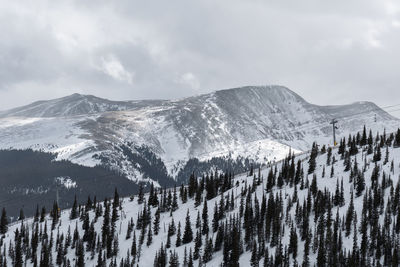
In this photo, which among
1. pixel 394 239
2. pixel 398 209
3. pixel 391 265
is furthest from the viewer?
pixel 398 209

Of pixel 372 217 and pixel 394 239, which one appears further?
pixel 372 217

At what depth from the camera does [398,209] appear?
636 ft

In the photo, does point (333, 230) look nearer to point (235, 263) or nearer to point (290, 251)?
point (290, 251)

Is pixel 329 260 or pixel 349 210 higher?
pixel 349 210

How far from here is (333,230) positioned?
197875mm

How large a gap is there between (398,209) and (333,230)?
23.2m

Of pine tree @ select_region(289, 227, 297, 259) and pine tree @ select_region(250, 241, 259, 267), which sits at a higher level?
pine tree @ select_region(289, 227, 297, 259)

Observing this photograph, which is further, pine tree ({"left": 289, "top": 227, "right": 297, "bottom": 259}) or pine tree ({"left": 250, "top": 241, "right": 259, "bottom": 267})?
pine tree ({"left": 250, "top": 241, "right": 259, "bottom": 267})

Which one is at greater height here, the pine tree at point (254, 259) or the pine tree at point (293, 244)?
the pine tree at point (293, 244)

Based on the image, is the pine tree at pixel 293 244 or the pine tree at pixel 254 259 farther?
the pine tree at pixel 254 259

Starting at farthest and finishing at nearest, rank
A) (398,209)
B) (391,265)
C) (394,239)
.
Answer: (398,209) < (394,239) < (391,265)

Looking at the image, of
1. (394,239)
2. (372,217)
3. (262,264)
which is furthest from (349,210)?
(262,264)

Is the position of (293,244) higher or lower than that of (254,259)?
higher

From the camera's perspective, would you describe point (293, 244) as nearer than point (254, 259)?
Yes
